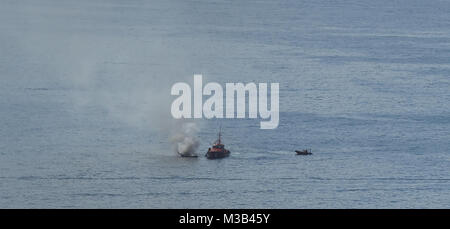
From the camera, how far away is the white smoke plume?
100250 mm

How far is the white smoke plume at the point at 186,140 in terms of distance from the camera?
100250mm

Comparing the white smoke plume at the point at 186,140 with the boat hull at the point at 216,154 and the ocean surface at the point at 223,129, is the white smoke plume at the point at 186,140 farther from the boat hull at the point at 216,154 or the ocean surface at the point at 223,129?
the boat hull at the point at 216,154

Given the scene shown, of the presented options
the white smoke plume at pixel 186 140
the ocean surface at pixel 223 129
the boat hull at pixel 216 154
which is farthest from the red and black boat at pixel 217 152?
the white smoke plume at pixel 186 140

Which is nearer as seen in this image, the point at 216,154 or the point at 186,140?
the point at 216,154

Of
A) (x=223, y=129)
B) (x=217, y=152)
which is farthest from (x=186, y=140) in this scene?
(x=223, y=129)

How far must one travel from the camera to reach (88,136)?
107062 mm

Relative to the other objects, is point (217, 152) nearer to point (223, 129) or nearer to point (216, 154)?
point (216, 154)

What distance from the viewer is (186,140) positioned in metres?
101

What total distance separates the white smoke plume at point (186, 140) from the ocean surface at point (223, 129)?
3.46 ft

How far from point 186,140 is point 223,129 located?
10.6 metres

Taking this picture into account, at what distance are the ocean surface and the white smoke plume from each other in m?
1.05

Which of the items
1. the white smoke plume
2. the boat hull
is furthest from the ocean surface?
the white smoke plume
